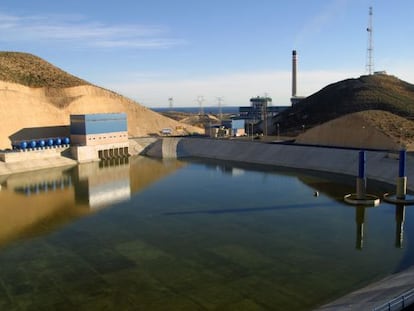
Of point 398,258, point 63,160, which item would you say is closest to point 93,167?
point 63,160

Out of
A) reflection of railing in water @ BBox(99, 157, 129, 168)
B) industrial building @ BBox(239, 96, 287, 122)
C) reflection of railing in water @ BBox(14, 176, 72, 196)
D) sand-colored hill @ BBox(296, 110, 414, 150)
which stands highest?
industrial building @ BBox(239, 96, 287, 122)

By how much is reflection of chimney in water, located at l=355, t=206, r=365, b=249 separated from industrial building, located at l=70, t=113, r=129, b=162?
144 feet

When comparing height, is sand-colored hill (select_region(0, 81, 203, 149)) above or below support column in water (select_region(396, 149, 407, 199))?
above

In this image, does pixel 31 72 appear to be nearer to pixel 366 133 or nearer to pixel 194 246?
pixel 366 133

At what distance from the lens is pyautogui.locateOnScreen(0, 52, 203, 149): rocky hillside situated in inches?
2594

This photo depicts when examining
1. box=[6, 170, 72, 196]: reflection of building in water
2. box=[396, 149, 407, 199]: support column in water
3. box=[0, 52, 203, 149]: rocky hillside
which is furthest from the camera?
box=[0, 52, 203, 149]: rocky hillside

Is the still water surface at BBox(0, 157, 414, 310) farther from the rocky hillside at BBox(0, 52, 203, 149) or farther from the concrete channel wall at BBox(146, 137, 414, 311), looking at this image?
the rocky hillside at BBox(0, 52, 203, 149)

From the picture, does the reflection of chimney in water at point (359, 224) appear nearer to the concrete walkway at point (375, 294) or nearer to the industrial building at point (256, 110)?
the concrete walkway at point (375, 294)

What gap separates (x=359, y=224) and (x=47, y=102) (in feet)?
194

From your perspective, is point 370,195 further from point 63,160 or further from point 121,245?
point 63,160

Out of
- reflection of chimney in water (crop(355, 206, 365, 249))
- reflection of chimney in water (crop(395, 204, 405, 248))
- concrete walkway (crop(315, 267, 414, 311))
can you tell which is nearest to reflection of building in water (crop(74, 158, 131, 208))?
reflection of chimney in water (crop(355, 206, 365, 249))

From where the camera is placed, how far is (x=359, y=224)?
29.4m

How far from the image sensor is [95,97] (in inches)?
3199

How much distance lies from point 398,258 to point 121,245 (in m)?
16.1
